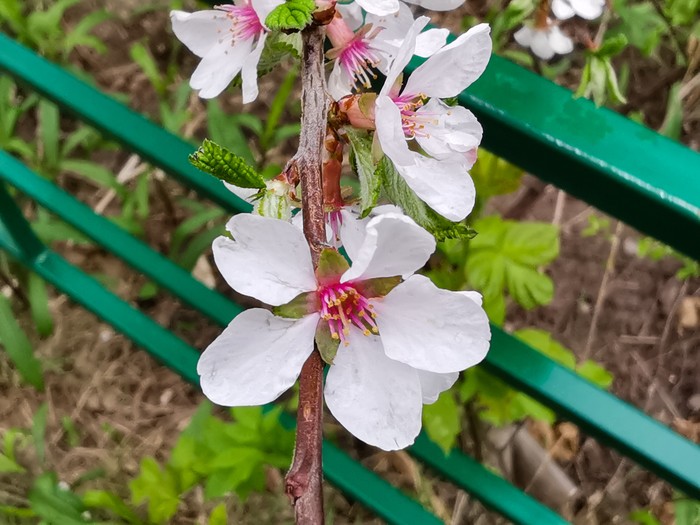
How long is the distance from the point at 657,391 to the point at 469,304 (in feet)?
5.02

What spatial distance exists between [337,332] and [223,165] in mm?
121

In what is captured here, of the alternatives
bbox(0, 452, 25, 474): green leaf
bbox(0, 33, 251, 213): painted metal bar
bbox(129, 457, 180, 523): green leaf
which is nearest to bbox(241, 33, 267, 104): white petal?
bbox(0, 33, 251, 213): painted metal bar

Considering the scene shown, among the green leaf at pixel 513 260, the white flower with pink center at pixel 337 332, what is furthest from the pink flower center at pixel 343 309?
the green leaf at pixel 513 260

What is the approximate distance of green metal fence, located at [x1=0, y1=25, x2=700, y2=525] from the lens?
1.94 feet

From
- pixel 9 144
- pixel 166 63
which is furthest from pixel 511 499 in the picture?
pixel 166 63

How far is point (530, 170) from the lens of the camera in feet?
2.20

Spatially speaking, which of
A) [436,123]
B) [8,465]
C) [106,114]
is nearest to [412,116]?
[436,123]

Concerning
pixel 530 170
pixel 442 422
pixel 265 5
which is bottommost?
pixel 442 422

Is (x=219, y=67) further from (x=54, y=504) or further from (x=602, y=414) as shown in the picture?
(x=54, y=504)

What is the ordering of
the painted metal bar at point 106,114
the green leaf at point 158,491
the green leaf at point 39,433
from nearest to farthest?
the painted metal bar at point 106,114 < the green leaf at point 158,491 < the green leaf at point 39,433

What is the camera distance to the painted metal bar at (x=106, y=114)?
1.00m

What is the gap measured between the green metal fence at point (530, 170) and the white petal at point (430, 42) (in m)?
0.20

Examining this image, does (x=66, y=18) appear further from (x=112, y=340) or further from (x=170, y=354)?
(x=170, y=354)

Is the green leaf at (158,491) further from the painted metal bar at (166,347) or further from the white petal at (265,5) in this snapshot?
the white petal at (265,5)
